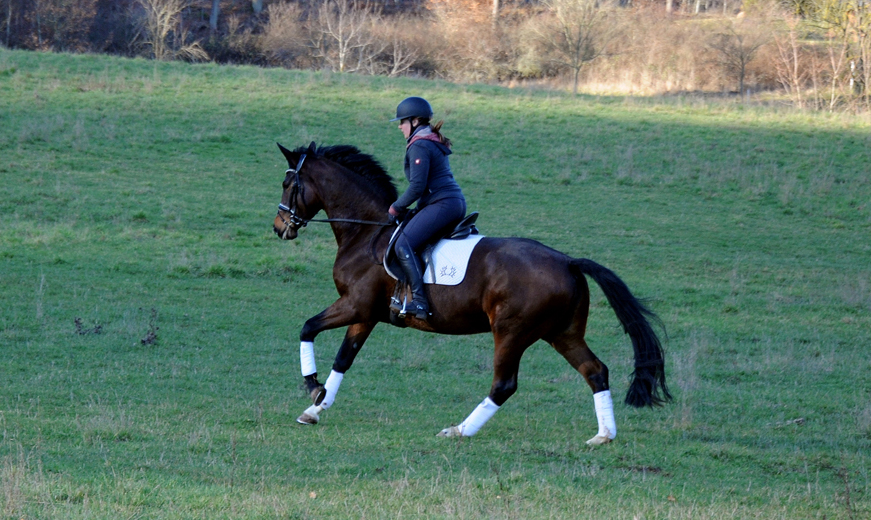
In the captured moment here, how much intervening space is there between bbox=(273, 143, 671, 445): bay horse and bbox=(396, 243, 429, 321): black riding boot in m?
0.12

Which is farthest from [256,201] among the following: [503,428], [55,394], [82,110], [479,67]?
[479,67]

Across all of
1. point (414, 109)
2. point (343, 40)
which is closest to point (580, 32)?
point (343, 40)

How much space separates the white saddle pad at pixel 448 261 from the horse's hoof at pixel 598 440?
1.79 m

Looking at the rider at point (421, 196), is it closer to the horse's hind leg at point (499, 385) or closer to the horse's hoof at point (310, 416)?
the horse's hind leg at point (499, 385)

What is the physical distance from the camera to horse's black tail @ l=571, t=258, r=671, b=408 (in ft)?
25.2

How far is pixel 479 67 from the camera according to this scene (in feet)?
167

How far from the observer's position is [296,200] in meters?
8.84

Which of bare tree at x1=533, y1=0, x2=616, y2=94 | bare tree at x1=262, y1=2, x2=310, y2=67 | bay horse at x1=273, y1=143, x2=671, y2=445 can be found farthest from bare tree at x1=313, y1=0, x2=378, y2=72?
bay horse at x1=273, y1=143, x2=671, y2=445

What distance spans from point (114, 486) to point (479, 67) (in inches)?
1870

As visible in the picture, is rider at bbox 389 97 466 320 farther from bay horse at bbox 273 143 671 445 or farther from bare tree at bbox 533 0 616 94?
bare tree at bbox 533 0 616 94

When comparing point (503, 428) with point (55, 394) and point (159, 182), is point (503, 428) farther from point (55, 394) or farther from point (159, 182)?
point (159, 182)

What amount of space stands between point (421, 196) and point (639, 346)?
2.41m

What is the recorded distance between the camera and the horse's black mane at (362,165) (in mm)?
8758

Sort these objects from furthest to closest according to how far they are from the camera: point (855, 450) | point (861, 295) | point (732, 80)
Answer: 1. point (732, 80)
2. point (861, 295)
3. point (855, 450)
